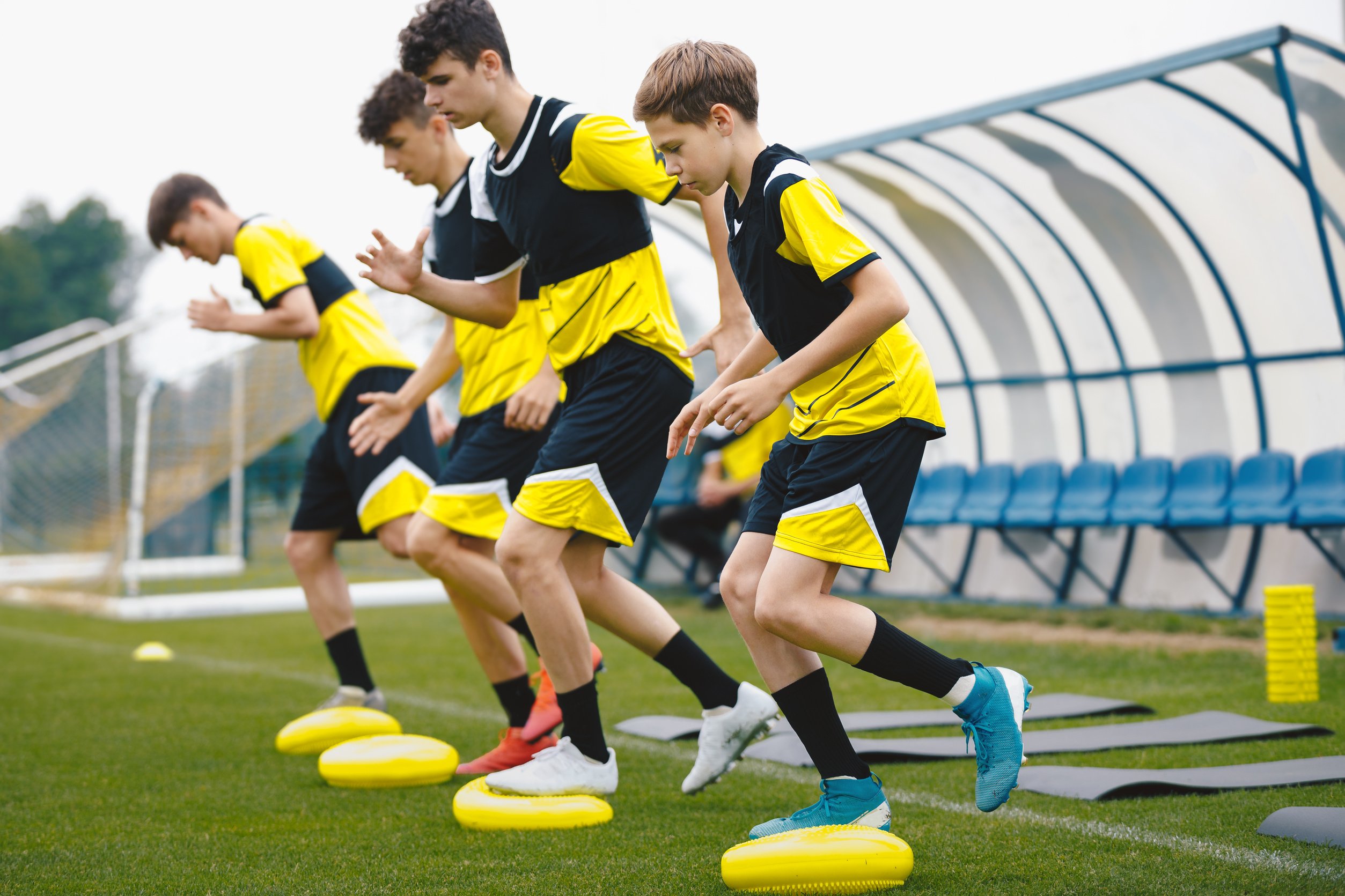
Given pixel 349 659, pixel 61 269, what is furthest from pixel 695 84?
pixel 61 269

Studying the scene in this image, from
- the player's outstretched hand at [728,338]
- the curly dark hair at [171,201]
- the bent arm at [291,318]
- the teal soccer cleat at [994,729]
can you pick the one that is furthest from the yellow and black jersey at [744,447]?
the teal soccer cleat at [994,729]

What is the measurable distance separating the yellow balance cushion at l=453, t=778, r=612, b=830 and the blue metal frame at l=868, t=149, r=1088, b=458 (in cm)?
801

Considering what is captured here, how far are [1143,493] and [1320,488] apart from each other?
1441 mm

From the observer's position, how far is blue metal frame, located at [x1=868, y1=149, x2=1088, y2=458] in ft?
34.4

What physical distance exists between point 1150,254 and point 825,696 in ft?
27.1

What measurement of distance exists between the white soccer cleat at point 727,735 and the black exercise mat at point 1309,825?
1.25 metres

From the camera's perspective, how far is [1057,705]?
4988mm

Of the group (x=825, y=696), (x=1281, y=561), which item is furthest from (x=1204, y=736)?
(x=1281, y=561)

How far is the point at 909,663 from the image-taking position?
272cm

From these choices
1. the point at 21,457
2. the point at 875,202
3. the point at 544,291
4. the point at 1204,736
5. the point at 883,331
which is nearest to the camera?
the point at 883,331

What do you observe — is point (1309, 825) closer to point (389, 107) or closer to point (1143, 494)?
point (389, 107)

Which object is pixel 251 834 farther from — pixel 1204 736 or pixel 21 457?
pixel 21 457

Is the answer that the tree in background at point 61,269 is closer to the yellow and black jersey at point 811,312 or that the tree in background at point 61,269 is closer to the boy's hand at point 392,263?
the boy's hand at point 392,263

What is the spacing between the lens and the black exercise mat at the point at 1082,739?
4.05m
